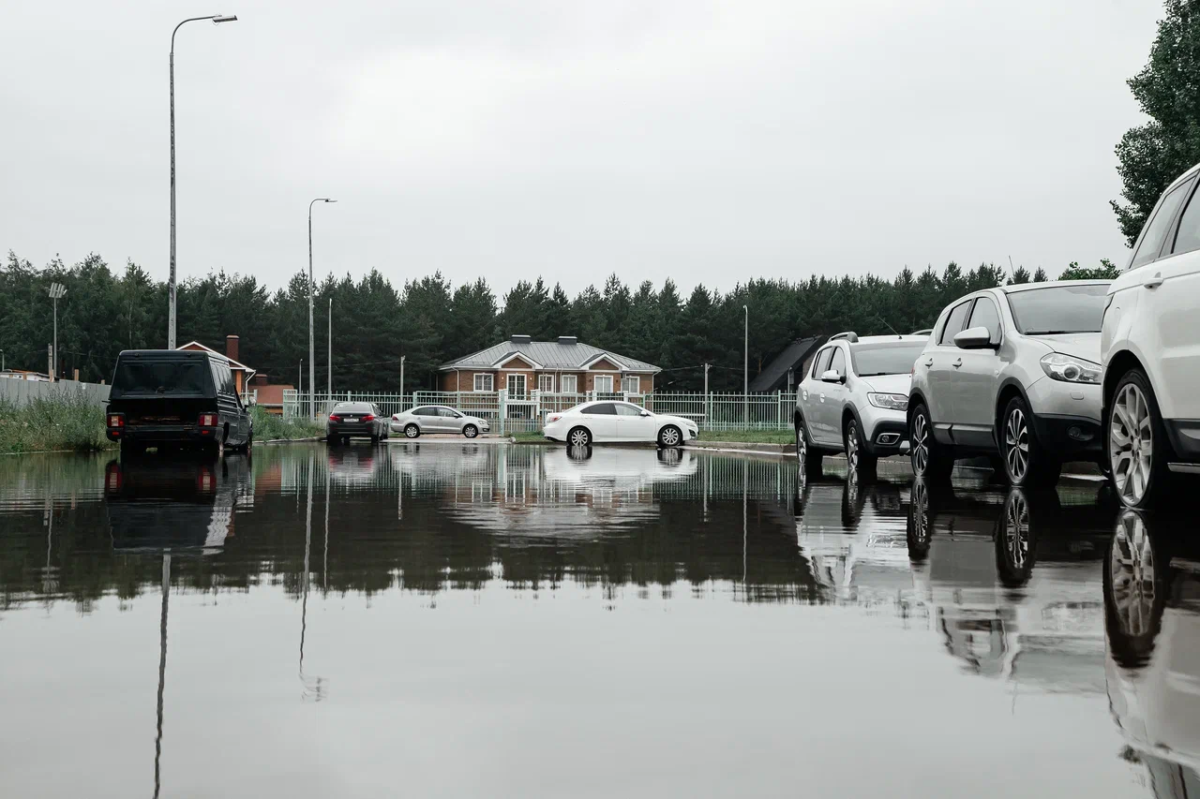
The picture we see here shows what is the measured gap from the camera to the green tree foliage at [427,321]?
322 feet

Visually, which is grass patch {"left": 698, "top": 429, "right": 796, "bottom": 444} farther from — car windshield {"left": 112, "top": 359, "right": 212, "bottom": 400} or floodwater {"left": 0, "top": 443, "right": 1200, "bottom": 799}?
floodwater {"left": 0, "top": 443, "right": 1200, "bottom": 799}

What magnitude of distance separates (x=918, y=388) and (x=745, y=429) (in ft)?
134

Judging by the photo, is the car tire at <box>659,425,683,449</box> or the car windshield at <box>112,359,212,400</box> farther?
the car tire at <box>659,425,683,449</box>

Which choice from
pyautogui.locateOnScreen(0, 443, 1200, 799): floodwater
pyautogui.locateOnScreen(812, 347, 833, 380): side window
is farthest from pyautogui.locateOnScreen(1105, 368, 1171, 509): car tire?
pyautogui.locateOnScreen(812, 347, 833, 380): side window

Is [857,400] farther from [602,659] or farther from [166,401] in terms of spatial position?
[166,401]

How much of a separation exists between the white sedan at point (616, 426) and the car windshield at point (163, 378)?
14.8 meters

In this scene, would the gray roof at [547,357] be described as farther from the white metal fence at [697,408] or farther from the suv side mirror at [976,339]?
the suv side mirror at [976,339]

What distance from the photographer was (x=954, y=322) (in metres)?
13.7

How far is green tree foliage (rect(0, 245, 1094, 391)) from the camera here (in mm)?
98125

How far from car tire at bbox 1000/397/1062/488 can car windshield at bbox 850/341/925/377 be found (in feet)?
15.5

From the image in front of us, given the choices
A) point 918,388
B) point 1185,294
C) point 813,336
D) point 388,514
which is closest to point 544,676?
point 1185,294

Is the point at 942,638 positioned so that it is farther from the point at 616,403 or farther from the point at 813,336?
the point at 813,336

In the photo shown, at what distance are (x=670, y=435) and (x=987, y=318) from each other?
78.8 feet

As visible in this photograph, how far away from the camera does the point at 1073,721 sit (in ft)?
12.8
